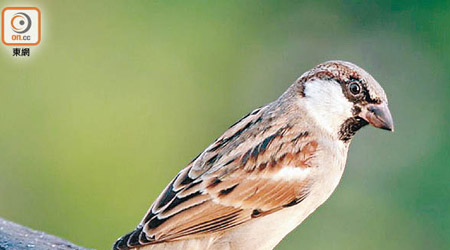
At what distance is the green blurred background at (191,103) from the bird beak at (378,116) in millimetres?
1839

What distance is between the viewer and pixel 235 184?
3.63m

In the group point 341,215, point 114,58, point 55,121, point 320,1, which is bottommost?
point 341,215

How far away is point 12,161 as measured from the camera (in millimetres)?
5516

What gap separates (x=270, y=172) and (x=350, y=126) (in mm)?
397

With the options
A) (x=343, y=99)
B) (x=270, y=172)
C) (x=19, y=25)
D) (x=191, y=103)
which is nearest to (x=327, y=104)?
(x=343, y=99)

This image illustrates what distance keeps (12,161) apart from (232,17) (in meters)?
1.82

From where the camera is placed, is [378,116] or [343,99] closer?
[378,116]

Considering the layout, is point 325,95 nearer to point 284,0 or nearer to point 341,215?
point 341,215

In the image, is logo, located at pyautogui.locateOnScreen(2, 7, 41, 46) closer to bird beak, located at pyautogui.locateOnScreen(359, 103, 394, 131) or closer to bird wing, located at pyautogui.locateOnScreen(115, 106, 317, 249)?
bird wing, located at pyautogui.locateOnScreen(115, 106, 317, 249)

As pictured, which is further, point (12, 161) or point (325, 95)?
point (12, 161)

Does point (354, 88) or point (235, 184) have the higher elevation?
point (354, 88)

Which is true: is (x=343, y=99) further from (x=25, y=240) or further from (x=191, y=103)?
(x=191, y=103)

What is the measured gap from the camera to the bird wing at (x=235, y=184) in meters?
3.54

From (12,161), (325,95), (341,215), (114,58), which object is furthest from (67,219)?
(325,95)
